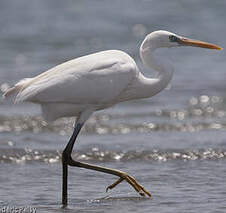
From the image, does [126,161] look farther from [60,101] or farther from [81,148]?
[60,101]

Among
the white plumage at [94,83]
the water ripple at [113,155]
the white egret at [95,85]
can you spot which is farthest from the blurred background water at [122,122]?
the white plumage at [94,83]

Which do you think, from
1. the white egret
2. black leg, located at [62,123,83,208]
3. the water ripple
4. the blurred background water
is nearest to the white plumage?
the white egret

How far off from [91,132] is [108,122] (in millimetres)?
695

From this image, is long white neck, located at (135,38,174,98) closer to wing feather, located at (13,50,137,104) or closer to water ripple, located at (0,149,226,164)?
wing feather, located at (13,50,137,104)

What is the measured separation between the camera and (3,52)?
19.2 m

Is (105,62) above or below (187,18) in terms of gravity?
above

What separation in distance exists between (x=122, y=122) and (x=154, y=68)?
4.46 meters

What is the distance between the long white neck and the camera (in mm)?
7766

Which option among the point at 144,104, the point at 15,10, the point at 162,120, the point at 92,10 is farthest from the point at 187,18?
the point at 162,120

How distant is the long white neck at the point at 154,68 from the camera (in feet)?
25.5

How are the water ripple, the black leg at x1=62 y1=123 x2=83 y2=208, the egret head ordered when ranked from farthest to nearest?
the water ripple
the egret head
the black leg at x1=62 y1=123 x2=83 y2=208

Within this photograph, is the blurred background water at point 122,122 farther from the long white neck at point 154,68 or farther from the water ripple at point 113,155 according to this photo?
the long white neck at point 154,68

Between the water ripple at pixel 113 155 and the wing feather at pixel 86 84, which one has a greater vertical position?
the wing feather at pixel 86 84

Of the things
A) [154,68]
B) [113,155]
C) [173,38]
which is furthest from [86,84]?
[113,155]
